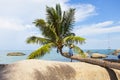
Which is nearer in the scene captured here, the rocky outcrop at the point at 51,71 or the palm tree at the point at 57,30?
the rocky outcrop at the point at 51,71

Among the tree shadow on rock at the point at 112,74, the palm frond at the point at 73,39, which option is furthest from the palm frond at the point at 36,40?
the tree shadow on rock at the point at 112,74

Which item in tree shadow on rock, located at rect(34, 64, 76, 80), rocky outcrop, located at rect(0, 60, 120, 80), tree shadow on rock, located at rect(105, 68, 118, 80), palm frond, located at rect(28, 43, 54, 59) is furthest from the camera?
palm frond, located at rect(28, 43, 54, 59)

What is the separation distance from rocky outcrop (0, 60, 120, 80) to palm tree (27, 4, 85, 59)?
34.5 ft

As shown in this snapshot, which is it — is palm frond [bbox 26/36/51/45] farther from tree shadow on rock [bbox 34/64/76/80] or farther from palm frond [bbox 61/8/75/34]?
tree shadow on rock [bbox 34/64/76/80]

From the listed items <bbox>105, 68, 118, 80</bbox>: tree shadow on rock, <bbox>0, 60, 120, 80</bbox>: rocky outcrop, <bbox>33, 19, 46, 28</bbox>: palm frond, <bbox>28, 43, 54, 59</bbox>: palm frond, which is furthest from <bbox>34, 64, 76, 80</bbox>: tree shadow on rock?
<bbox>33, 19, 46, 28</bbox>: palm frond

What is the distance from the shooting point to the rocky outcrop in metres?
9.81

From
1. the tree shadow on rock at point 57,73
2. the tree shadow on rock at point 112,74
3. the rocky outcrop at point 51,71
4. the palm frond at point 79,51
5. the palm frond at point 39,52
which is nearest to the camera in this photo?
the rocky outcrop at point 51,71

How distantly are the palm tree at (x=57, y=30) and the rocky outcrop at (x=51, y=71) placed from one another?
10.5 metres

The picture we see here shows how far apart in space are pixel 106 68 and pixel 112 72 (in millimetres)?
355

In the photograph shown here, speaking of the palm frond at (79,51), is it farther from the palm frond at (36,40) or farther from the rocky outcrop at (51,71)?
the rocky outcrop at (51,71)

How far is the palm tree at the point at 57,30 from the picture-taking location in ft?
78.1

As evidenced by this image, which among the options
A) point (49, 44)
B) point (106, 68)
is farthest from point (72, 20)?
point (106, 68)

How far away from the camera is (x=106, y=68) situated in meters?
13.1

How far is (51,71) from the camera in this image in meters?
10.6
